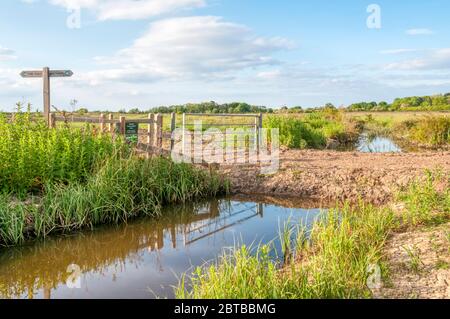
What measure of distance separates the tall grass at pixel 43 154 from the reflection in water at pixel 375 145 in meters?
12.2

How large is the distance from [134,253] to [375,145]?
56.2 feet

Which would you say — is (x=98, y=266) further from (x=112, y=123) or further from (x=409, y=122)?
(x=409, y=122)

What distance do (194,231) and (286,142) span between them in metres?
9.33

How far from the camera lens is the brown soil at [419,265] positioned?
453 cm

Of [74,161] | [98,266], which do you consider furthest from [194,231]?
[74,161]

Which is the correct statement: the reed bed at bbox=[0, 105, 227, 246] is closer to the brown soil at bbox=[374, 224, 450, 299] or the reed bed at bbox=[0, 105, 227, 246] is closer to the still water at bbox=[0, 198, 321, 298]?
the still water at bbox=[0, 198, 321, 298]

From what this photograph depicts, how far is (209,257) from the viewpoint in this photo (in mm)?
6648

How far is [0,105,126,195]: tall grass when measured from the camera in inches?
333

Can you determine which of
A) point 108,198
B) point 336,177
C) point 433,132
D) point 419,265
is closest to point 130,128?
point 108,198

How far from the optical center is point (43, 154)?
28.4 ft

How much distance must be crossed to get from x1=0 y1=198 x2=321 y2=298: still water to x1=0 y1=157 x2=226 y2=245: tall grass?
1.00 ft

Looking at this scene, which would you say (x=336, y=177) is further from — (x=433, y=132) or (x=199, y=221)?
(x=433, y=132)

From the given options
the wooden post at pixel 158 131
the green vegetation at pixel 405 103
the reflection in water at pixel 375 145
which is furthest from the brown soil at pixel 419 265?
the green vegetation at pixel 405 103
